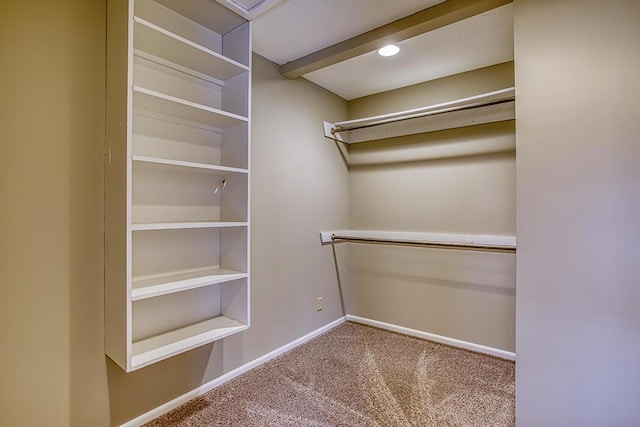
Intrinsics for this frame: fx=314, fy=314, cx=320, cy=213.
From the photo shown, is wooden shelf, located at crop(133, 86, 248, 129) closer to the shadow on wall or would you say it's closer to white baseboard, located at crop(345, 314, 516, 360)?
the shadow on wall

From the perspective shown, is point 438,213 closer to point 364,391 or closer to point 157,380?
point 364,391

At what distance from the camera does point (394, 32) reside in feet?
6.41

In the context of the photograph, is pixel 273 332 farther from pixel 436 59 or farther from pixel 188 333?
pixel 436 59

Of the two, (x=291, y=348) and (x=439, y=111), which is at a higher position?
(x=439, y=111)

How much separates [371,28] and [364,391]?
237 centimetres

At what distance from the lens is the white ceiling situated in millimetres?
1847

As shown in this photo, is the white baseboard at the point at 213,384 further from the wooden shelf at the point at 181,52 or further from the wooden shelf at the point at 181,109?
the wooden shelf at the point at 181,52

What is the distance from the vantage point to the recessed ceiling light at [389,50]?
2.28 metres
